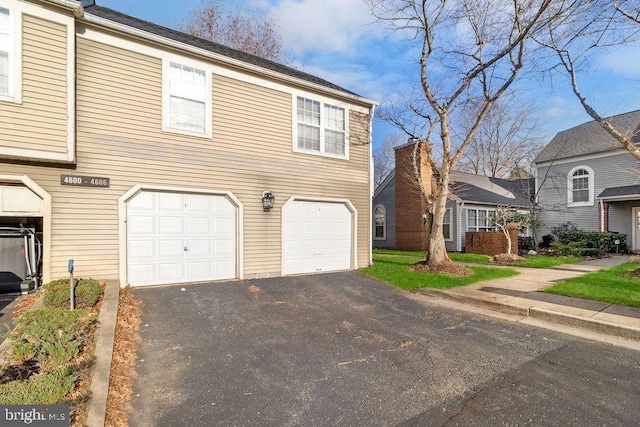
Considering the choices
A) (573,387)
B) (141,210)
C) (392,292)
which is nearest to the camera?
(573,387)

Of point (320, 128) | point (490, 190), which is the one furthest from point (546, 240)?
point (320, 128)

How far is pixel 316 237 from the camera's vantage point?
995cm

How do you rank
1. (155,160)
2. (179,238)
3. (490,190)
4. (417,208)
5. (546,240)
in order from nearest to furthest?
(155,160) → (179,238) → (417,208) → (546,240) → (490,190)

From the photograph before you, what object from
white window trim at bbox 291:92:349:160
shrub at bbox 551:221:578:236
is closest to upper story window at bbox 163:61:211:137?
white window trim at bbox 291:92:349:160

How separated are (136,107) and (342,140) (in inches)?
230

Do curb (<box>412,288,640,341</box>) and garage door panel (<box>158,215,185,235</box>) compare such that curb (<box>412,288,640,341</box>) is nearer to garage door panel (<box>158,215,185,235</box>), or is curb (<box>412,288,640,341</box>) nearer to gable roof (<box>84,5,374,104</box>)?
garage door panel (<box>158,215,185,235</box>)

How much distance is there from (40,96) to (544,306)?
10.4m

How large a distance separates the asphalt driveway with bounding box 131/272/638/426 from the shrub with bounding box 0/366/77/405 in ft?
2.26

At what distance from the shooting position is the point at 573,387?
3518 millimetres

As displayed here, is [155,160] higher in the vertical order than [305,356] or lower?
higher

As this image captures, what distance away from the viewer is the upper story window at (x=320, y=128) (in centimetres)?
977

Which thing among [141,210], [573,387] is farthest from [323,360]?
[141,210]

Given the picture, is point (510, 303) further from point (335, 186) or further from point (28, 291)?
point (28, 291)

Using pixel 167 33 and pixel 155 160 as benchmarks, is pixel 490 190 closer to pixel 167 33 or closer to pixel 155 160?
pixel 167 33
